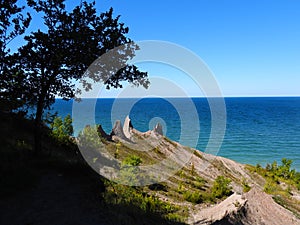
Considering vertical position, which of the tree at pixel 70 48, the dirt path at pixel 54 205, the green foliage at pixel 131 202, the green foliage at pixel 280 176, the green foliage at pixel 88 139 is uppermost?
the tree at pixel 70 48

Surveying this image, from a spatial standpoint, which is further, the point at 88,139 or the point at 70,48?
the point at 88,139

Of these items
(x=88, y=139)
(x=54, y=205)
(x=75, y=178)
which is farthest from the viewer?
(x=88, y=139)

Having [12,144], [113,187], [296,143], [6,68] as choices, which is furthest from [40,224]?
[296,143]

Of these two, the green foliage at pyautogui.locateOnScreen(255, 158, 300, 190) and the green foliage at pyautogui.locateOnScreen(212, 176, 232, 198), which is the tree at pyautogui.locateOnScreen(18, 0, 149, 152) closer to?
the green foliage at pyautogui.locateOnScreen(212, 176, 232, 198)

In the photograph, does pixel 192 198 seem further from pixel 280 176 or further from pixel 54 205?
pixel 280 176

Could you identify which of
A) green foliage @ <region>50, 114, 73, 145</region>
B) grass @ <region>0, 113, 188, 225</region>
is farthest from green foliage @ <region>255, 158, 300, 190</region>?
green foliage @ <region>50, 114, 73, 145</region>

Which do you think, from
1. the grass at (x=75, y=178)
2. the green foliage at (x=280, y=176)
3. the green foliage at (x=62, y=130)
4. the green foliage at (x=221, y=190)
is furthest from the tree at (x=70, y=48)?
the green foliage at (x=280, y=176)

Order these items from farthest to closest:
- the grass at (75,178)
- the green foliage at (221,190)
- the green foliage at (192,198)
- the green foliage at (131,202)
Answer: the green foliage at (221,190) < the green foliage at (192,198) < the green foliage at (131,202) < the grass at (75,178)

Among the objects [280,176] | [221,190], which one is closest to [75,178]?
[221,190]

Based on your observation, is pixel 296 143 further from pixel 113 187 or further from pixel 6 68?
pixel 6 68

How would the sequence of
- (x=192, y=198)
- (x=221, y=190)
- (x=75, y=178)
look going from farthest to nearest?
(x=221, y=190)
(x=192, y=198)
(x=75, y=178)

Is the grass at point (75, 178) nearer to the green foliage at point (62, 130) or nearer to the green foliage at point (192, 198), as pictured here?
the green foliage at point (192, 198)

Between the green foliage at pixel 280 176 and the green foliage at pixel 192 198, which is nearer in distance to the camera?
the green foliage at pixel 192 198

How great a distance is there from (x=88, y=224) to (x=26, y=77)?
25.0 ft
